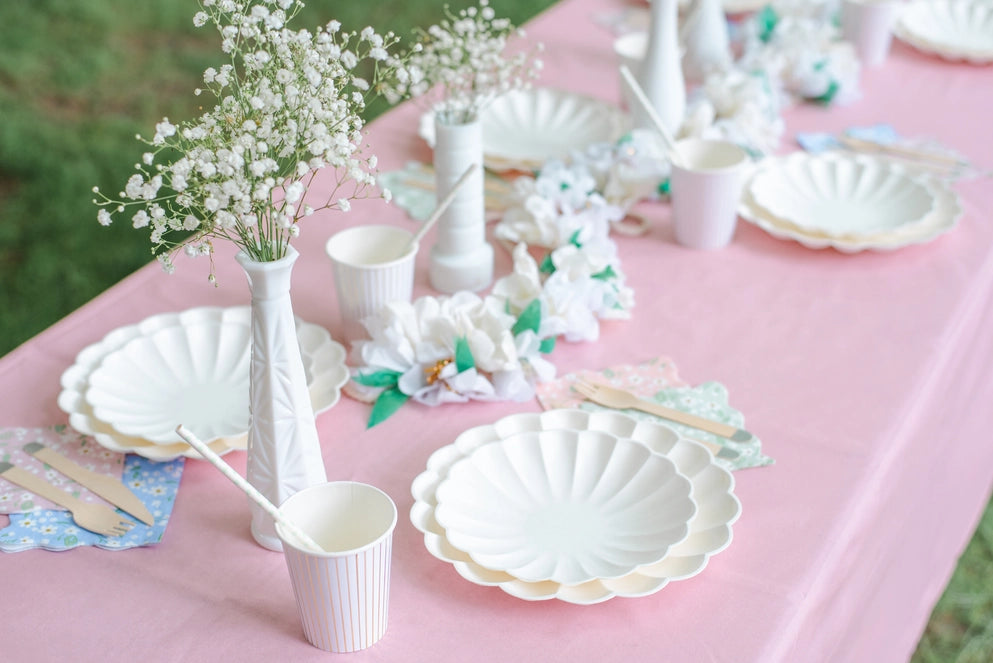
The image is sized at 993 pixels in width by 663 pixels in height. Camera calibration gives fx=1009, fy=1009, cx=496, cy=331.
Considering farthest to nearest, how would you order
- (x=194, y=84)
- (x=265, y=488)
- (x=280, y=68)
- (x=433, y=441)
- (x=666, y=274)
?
(x=194, y=84) < (x=666, y=274) < (x=433, y=441) < (x=265, y=488) < (x=280, y=68)

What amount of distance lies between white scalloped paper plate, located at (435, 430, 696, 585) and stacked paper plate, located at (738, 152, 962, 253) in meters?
0.61

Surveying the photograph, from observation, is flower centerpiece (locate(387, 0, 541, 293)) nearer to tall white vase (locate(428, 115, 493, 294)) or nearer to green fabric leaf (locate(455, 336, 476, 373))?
tall white vase (locate(428, 115, 493, 294))

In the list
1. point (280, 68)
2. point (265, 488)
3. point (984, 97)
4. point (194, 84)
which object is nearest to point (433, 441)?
point (265, 488)

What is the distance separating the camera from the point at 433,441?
1134mm

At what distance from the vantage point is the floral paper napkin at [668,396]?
1.11 m

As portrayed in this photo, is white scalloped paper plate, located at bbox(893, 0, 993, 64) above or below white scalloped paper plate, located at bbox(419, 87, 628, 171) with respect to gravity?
above

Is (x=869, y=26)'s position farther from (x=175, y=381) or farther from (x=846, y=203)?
(x=175, y=381)

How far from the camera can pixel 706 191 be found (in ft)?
4.72

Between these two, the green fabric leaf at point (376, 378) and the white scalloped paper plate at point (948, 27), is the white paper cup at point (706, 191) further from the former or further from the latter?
the white scalloped paper plate at point (948, 27)

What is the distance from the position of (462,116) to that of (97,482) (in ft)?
2.07

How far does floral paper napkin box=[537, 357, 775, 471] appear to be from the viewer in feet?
3.65

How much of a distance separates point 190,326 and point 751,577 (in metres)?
0.74

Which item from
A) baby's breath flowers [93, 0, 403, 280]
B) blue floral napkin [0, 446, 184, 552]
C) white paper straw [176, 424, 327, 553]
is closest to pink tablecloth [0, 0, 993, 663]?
blue floral napkin [0, 446, 184, 552]

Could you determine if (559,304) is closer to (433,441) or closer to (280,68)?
(433,441)
